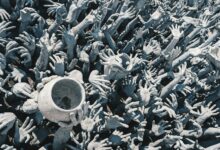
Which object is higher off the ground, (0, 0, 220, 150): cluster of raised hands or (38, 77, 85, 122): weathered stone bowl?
(38, 77, 85, 122): weathered stone bowl

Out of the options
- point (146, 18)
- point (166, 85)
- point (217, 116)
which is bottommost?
point (217, 116)

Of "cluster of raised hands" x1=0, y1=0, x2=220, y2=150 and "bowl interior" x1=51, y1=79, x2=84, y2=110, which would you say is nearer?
"bowl interior" x1=51, y1=79, x2=84, y2=110

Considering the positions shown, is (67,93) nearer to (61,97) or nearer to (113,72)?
(61,97)

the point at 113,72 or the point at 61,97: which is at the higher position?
the point at 61,97

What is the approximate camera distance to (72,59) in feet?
13.0

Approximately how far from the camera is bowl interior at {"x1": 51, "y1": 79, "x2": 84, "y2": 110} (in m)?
2.95

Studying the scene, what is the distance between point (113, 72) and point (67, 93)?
→ 2.26 ft

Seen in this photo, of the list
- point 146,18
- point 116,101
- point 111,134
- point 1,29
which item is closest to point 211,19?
point 146,18

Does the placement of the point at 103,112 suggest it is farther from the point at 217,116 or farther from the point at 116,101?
the point at 217,116

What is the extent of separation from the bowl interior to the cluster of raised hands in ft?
0.28

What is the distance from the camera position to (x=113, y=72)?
142 inches

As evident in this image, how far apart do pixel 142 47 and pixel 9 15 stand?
1.28m

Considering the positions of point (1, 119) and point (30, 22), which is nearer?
point (1, 119)

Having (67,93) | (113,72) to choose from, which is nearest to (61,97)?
(67,93)
